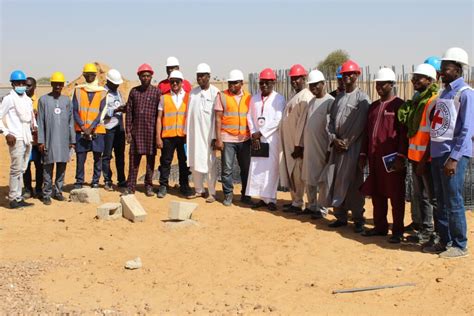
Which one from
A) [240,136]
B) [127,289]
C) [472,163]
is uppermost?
[240,136]

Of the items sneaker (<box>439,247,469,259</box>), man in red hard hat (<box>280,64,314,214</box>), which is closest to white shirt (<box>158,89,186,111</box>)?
man in red hard hat (<box>280,64,314,214</box>)

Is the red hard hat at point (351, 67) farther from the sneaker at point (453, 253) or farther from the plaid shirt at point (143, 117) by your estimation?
the plaid shirt at point (143, 117)

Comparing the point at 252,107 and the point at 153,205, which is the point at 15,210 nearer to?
the point at 153,205

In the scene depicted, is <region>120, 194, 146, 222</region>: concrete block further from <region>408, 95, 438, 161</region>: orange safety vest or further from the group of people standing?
<region>408, 95, 438, 161</region>: orange safety vest

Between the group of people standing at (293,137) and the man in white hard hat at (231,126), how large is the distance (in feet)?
0.05

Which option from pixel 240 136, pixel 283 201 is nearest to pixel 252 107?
pixel 240 136

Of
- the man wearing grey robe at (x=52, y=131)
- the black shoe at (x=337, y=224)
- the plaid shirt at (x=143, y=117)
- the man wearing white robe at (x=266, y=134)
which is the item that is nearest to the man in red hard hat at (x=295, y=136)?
the man wearing white robe at (x=266, y=134)

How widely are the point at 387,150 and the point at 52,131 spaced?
481 cm

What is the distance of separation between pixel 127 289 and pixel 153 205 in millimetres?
3284

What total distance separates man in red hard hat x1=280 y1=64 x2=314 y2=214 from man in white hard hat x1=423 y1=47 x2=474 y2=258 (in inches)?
88.1

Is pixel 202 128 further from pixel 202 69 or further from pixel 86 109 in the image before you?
pixel 86 109

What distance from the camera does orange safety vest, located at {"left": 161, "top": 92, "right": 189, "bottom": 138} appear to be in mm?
8336

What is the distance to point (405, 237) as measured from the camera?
650 centimetres

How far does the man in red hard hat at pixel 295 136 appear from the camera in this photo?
732 cm
